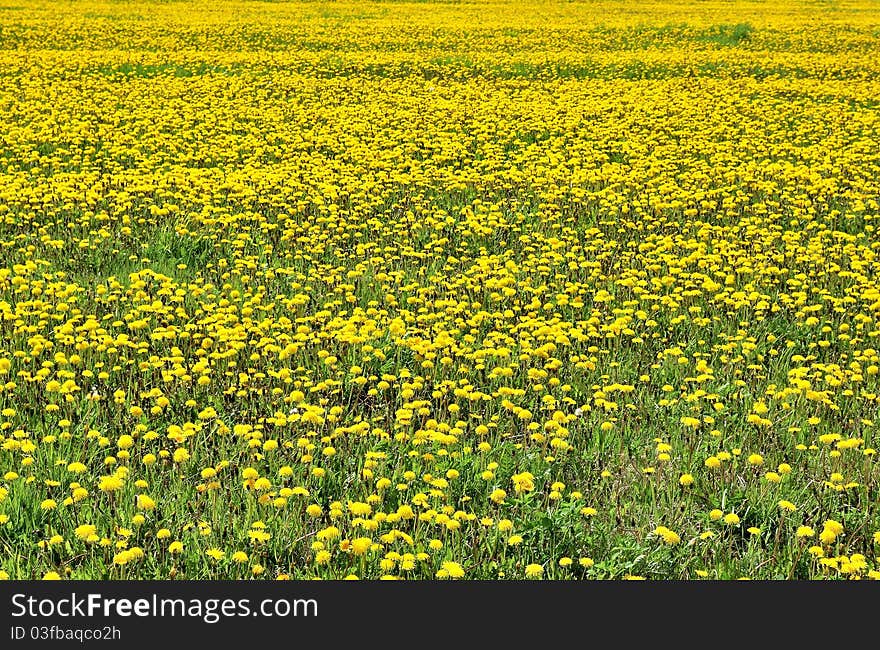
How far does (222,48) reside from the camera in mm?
22656

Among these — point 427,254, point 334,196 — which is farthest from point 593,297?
point 334,196

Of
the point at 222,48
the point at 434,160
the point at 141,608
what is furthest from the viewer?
the point at 222,48

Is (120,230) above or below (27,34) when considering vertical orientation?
below

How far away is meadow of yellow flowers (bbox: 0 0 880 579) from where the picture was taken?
3.74 meters

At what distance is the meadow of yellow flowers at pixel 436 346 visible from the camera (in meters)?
3.74

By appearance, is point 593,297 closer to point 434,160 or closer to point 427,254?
point 427,254

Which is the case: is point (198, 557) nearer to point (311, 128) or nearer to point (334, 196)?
point (334, 196)

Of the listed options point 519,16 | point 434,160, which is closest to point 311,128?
point 434,160

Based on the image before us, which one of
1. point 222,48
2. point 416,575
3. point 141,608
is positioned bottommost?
point 416,575

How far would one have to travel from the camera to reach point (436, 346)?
5.36 meters

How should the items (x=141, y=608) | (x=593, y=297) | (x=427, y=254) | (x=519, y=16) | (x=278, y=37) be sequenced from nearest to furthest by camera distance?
(x=141, y=608)
(x=593, y=297)
(x=427, y=254)
(x=278, y=37)
(x=519, y=16)

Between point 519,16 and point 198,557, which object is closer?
point 198,557

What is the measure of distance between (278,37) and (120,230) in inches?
726

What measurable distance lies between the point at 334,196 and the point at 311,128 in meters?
4.41
